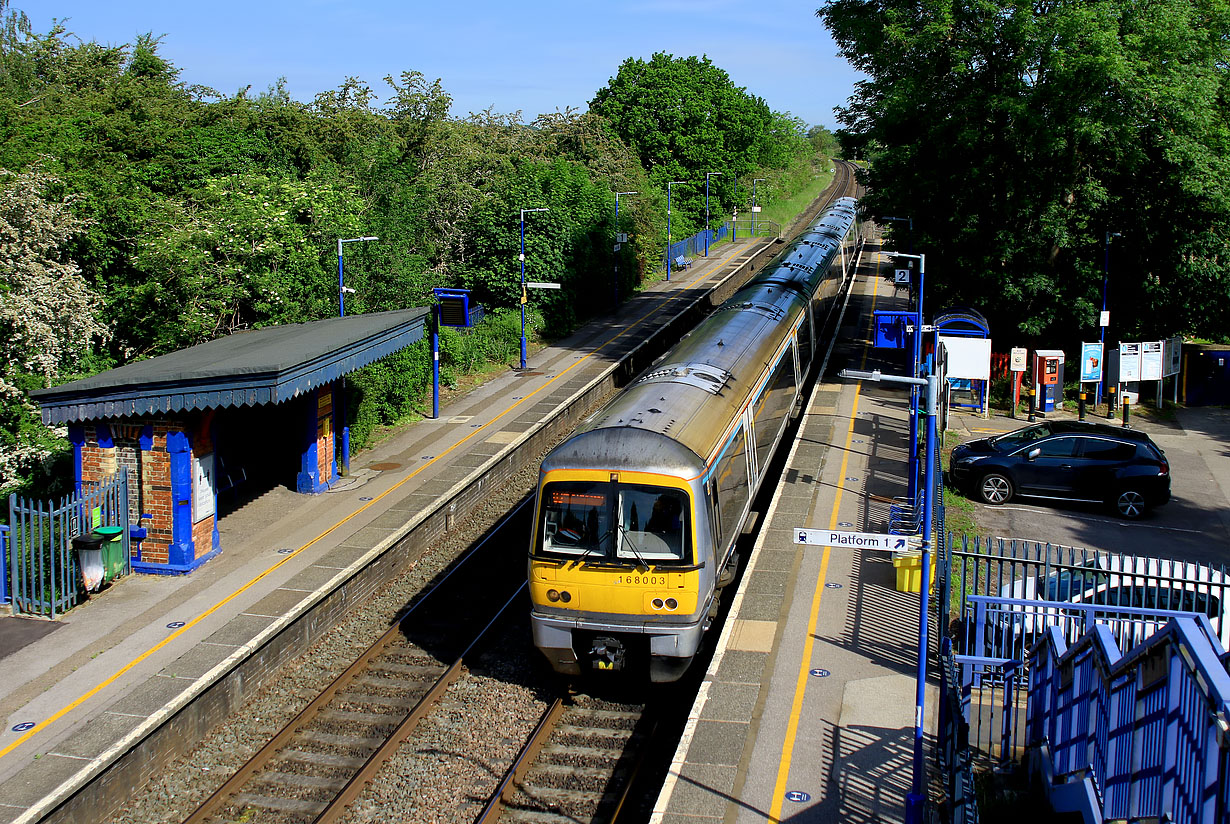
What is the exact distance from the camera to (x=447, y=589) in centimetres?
1639

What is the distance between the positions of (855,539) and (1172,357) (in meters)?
20.4

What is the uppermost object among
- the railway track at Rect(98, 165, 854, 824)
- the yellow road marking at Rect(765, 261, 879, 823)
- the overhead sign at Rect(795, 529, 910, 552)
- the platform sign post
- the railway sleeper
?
the platform sign post

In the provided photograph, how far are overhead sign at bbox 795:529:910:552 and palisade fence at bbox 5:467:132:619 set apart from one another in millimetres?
10548

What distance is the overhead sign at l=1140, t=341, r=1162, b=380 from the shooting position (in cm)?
2541

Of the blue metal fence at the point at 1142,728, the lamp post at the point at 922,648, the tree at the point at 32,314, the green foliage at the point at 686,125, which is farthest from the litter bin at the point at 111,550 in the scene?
the green foliage at the point at 686,125

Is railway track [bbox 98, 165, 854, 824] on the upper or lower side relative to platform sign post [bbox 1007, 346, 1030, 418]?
lower

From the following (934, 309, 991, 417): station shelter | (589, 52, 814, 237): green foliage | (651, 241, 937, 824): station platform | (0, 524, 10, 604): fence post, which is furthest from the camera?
(589, 52, 814, 237): green foliage

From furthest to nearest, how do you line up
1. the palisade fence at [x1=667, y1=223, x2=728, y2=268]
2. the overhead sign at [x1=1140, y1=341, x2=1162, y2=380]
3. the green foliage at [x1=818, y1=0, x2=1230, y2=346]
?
the palisade fence at [x1=667, y1=223, x2=728, y2=268], the overhead sign at [x1=1140, y1=341, x2=1162, y2=380], the green foliage at [x1=818, y1=0, x2=1230, y2=346]

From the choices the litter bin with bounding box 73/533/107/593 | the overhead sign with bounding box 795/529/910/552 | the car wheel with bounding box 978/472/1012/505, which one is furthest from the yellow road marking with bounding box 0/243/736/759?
the car wheel with bounding box 978/472/1012/505

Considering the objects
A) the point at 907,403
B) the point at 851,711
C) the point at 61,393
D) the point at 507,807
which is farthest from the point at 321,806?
the point at 907,403

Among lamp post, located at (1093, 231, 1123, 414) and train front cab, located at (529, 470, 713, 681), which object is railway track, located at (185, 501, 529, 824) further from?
lamp post, located at (1093, 231, 1123, 414)

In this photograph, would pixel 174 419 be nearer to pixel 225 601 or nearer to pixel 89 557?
pixel 89 557

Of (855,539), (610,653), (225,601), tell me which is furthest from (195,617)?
(855,539)

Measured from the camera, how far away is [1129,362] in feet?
82.8
